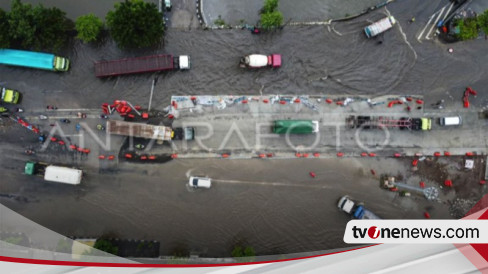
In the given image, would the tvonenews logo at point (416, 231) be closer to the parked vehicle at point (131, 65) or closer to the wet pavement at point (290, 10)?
the wet pavement at point (290, 10)

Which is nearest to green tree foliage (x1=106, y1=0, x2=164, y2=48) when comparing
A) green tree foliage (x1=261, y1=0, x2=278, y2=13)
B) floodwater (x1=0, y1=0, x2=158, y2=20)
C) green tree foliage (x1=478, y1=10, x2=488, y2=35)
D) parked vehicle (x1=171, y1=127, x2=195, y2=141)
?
floodwater (x1=0, y1=0, x2=158, y2=20)

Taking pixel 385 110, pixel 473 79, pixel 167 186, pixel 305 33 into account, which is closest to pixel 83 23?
pixel 167 186

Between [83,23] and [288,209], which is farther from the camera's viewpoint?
[288,209]

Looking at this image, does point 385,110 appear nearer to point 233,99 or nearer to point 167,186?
point 233,99

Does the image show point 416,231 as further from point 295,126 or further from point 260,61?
point 260,61

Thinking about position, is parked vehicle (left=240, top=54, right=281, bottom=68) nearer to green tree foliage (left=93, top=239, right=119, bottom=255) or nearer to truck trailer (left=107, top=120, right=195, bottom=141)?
truck trailer (left=107, top=120, right=195, bottom=141)

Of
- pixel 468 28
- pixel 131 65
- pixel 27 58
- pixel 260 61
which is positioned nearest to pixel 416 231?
pixel 468 28
